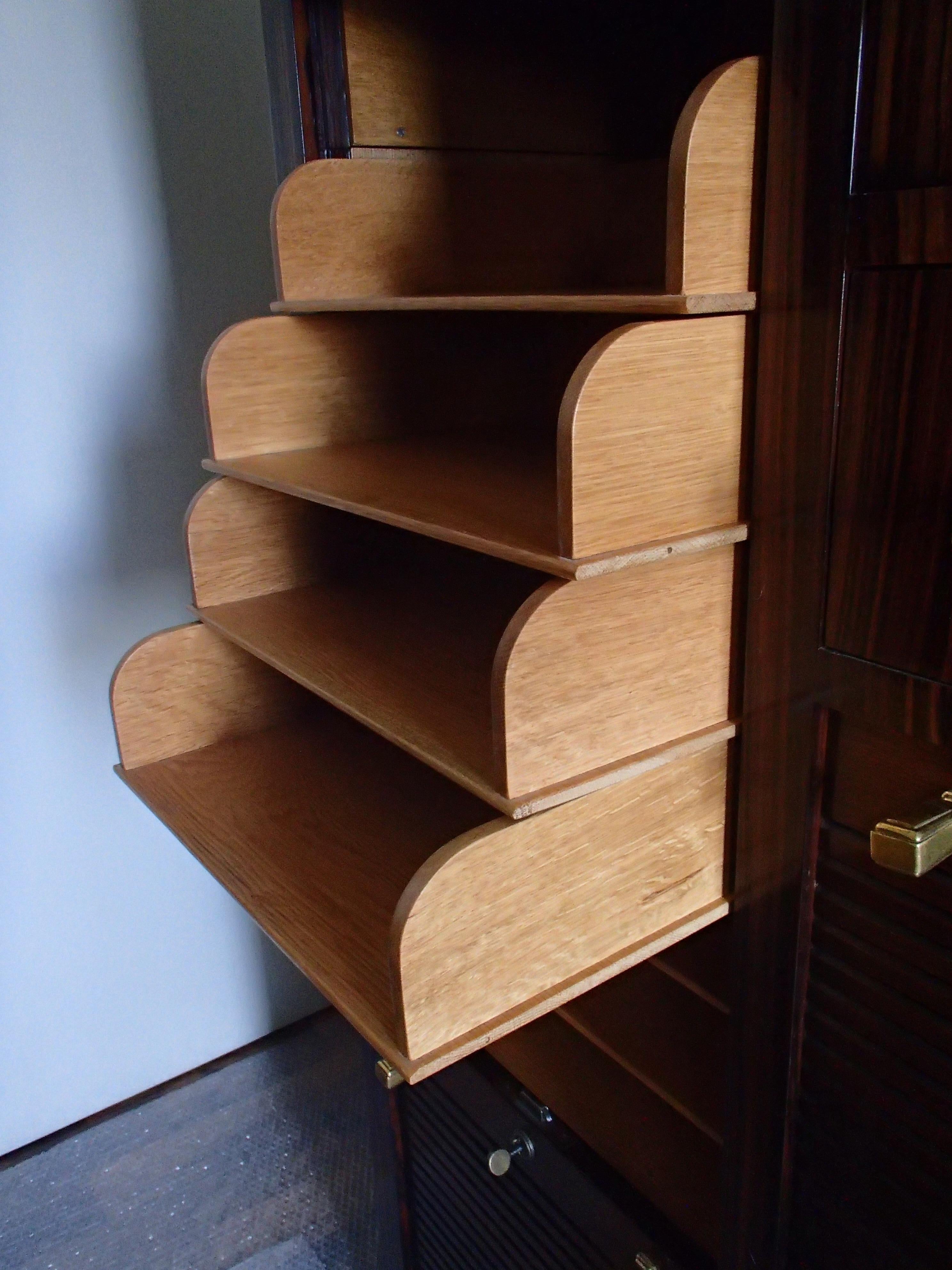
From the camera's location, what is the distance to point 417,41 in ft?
4.15

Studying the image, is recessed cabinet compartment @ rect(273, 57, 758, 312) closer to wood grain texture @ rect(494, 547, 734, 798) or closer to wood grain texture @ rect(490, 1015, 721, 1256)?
wood grain texture @ rect(494, 547, 734, 798)

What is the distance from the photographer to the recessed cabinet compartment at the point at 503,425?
2.52 ft

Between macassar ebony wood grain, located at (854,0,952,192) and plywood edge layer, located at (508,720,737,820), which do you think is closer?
macassar ebony wood grain, located at (854,0,952,192)

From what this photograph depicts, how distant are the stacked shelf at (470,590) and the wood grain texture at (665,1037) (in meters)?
0.15

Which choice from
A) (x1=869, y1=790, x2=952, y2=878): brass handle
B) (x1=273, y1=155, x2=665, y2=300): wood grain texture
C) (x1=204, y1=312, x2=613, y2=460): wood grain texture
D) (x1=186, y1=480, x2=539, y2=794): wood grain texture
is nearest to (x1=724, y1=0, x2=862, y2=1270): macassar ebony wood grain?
(x1=869, y1=790, x2=952, y2=878): brass handle

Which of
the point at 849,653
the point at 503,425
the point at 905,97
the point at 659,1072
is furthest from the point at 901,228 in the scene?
the point at 659,1072

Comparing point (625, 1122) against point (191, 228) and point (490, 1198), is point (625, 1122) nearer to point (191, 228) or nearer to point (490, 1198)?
point (490, 1198)

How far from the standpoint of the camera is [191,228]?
1.78 meters

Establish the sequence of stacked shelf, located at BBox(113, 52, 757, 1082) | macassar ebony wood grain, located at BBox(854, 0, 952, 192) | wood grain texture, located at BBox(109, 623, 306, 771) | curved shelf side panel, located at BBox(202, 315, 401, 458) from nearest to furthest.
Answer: macassar ebony wood grain, located at BBox(854, 0, 952, 192) → stacked shelf, located at BBox(113, 52, 757, 1082) → curved shelf side panel, located at BBox(202, 315, 401, 458) → wood grain texture, located at BBox(109, 623, 306, 771)

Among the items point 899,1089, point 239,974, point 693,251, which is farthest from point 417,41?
point 239,974

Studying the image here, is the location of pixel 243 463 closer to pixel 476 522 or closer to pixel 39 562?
pixel 476 522

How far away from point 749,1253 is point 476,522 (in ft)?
2.58

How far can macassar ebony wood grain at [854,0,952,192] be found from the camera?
26.6 inches

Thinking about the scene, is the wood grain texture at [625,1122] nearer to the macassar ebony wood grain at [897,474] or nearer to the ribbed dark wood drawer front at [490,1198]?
the ribbed dark wood drawer front at [490,1198]
